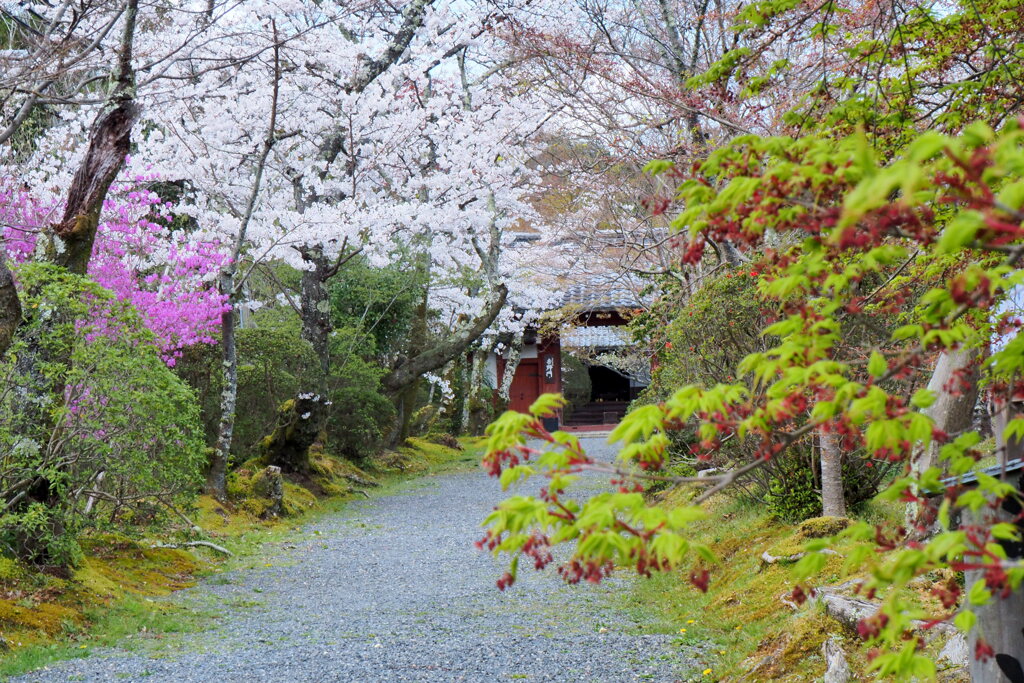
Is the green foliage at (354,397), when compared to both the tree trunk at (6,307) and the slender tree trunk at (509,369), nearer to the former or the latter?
the slender tree trunk at (509,369)

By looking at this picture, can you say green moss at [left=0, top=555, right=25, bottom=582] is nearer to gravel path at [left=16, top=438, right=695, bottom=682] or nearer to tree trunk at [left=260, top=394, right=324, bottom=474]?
gravel path at [left=16, top=438, right=695, bottom=682]

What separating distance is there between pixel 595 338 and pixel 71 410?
64.4 feet

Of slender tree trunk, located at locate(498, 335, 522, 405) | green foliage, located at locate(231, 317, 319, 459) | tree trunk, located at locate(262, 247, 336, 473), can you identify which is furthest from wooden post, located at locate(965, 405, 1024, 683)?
slender tree trunk, located at locate(498, 335, 522, 405)

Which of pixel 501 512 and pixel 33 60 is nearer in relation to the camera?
pixel 501 512

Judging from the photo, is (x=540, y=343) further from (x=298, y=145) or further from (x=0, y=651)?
(x=0, y=651)

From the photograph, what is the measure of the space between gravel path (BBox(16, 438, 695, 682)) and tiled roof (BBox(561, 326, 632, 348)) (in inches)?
561

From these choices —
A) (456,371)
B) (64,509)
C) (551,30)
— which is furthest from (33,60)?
(456,371)

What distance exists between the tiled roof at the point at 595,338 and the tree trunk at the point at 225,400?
42.9ft

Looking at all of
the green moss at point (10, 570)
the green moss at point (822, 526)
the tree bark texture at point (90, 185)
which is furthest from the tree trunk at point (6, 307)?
the green moss at point (822, 526)

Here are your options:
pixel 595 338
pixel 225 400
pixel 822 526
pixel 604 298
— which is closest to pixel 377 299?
pixel 604 298

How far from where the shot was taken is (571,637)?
20.6 feet

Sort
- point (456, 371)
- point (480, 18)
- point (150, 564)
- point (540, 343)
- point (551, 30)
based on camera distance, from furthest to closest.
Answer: point (540, 343) → point (456, 371) → point (480, 18) → point (551, 30) → point (150, 564)

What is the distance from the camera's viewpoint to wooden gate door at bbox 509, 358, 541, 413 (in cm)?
2639

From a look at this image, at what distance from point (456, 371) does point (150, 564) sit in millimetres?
14561
